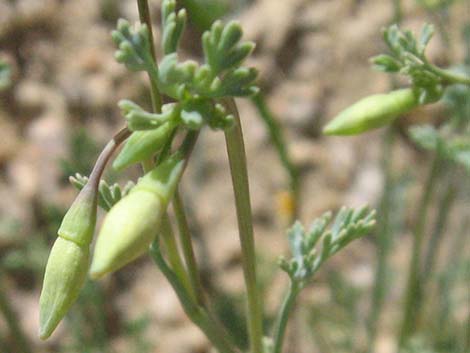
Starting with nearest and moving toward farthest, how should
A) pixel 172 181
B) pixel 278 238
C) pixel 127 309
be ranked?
pixel 172 181
pixel 127 309
pixel 278 238

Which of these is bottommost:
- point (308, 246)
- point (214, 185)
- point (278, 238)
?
point (278, 238)

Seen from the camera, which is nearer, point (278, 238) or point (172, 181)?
point (172, 181)

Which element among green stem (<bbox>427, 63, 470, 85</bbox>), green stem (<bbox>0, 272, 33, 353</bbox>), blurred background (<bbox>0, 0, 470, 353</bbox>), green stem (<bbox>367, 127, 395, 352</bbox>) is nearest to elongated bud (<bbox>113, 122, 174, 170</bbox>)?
green stem (<bbox>427, 63, 470, 85</bbox>)

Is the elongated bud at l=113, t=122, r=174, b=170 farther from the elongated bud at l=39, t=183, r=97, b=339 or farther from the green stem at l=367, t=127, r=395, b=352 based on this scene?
the green stem at l=367, t=127, r=395, b=352

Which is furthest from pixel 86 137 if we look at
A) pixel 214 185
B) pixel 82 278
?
pixel 82 278

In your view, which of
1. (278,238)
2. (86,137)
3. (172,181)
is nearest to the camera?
(172,181)

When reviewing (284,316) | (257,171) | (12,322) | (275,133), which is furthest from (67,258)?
(257,171)

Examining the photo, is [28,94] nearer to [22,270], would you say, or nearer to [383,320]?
[22,270]

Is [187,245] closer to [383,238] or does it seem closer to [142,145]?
[142,145]
